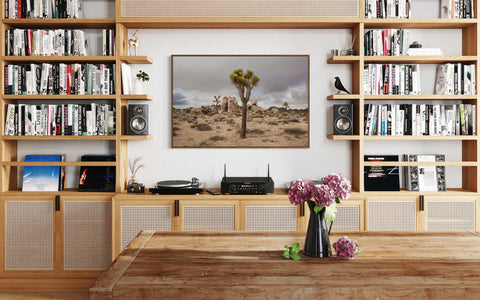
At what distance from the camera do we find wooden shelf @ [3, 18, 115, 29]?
3477 mm

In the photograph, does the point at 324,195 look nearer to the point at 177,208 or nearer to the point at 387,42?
the point at 177,208

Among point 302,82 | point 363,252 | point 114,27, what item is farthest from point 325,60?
point 363,252

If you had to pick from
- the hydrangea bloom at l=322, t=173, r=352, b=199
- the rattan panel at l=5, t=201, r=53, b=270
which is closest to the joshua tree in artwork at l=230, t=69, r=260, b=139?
the rattan panel at l=5, t=201, r=53, b=270

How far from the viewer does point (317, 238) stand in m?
1.89

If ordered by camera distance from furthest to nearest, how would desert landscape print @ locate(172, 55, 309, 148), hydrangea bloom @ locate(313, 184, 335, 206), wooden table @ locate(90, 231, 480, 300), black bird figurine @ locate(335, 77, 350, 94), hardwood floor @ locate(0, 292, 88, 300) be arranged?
desert landscape print @ locate(172, 55, 309, 148), black bird figurine @ locate(335, 77, 350, 94), hardwood floor @ locate(0, 292, 88, 300), hydrangea bloom @ locate(313, 184, 335, 206), wooden table @ locate(90, 231, 480, 300)

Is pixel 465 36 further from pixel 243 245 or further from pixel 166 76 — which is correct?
pixel 243 245

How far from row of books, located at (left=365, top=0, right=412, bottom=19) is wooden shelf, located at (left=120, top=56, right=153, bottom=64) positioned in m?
1.91

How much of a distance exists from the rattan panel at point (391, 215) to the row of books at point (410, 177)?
0.17 m

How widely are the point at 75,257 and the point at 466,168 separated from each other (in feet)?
11.6

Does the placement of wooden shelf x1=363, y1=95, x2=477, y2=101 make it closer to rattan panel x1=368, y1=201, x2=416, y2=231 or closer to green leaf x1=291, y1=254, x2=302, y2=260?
rattan panel x1=368, y1=201, x2=416, y2=231

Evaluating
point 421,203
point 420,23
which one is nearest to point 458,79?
point 420,23

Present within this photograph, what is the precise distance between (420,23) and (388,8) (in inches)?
11.9

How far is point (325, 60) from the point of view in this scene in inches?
148

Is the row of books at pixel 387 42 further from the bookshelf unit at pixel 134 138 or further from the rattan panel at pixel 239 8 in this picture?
the rattan panel at pixel 239 8
